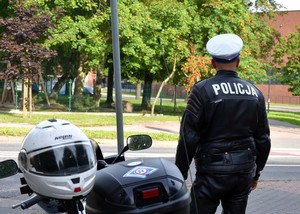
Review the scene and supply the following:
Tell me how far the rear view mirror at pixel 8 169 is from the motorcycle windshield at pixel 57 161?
23 cm

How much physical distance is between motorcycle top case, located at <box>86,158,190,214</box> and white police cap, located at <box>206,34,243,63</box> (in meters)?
1.08

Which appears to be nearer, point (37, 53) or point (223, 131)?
point (223, 131)

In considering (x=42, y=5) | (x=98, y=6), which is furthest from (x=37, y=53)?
(x=98, y=6)

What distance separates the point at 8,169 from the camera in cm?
262

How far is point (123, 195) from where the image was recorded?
2.54m

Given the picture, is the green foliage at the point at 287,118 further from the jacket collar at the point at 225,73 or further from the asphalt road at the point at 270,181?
the jacket collar at the point at 225,73

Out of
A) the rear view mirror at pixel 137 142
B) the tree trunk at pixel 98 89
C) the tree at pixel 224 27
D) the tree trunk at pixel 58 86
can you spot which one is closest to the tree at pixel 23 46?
the tree at pixel 224 27

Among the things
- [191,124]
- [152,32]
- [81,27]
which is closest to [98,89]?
[152,32]

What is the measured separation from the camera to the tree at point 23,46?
69.0 feet

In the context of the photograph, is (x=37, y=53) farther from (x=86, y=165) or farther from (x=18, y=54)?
(x=86, y=165)

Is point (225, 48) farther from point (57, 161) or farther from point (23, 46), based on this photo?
point (23, 46)

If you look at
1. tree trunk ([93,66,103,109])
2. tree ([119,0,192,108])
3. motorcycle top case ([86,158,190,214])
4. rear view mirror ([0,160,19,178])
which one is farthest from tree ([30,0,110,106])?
motorcycle top case ([86,158,190,214])

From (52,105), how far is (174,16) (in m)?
9.22

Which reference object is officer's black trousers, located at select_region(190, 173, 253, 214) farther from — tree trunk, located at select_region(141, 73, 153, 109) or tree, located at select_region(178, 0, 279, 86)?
tree trunk, located at select_region(141, 73, 153, 109)
